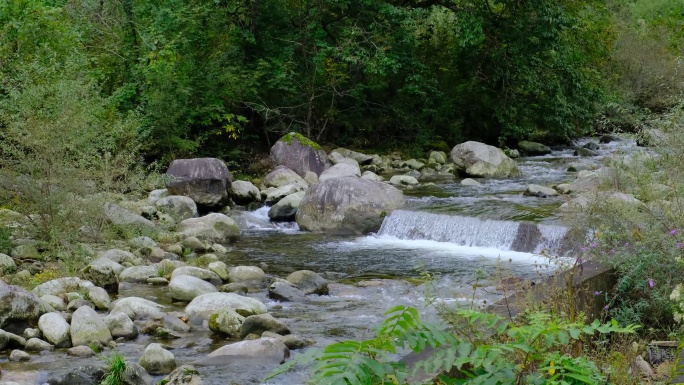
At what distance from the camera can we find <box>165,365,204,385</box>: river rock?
5.99 metres

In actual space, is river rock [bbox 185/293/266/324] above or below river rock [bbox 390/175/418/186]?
above

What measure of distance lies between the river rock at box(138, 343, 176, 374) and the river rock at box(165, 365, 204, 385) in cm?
20

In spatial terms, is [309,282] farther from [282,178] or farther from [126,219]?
[282,178]

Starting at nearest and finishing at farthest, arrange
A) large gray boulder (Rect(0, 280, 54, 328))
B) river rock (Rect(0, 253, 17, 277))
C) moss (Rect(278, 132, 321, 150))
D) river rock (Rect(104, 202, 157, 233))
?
large gray boulder (Rect(0, 280, 54, 328))
river rock (Rect(0, 253, 17, 277))
river rock (Rect(104, 202, 157, 233))
moss (Rect(278, 132, 321, 150))

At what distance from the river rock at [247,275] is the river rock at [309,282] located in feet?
1.52

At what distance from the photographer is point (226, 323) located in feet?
24.9

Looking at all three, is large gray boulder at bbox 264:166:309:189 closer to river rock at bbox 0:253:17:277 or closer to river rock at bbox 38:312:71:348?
river rock at bbox 0:253:17:277

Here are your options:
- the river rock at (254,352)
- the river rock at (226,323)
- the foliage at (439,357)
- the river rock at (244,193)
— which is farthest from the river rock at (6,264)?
the foliage at (439,357)

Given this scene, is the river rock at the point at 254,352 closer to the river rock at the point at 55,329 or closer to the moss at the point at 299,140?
the river rock at the point at 55,329

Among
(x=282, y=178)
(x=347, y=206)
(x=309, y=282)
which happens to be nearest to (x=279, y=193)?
(x=282, y=178)

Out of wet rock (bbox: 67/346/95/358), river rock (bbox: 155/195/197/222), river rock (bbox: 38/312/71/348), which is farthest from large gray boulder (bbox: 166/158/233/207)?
wet rock (bbox: 67/346/95/358)

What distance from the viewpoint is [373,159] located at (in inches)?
798

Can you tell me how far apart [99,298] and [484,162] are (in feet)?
38.8

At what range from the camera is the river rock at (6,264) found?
30.0 ft
